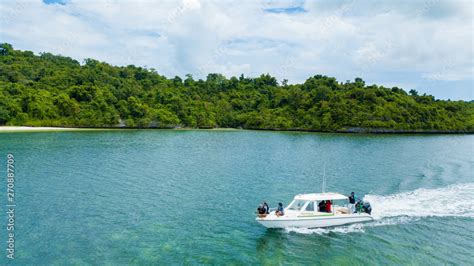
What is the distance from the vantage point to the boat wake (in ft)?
103

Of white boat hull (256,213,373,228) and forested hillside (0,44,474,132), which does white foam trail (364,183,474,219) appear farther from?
forested hillside (0,44,474,132)

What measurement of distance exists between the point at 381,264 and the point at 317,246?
4.64 metres

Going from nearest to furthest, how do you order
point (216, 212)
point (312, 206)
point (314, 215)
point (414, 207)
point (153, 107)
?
1. point (314, 215)
2. point (312, 206)
3. point (216, 212)
4. point (414, 207)
5. point (153, 107)

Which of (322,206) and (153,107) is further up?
(153,107)

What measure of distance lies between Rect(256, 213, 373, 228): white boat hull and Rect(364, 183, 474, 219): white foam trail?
12.2 feet

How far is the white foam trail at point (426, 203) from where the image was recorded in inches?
1382

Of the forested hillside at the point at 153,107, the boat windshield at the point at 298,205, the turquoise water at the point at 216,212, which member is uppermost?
the forested hillside at the point at 153,107

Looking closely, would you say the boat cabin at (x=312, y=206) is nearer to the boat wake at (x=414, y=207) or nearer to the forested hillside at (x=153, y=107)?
the boat wake at (x=414, y=207)

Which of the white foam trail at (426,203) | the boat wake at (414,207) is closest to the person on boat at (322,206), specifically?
the boat wake at (414,207)

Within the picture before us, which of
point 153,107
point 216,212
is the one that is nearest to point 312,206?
point 216,212

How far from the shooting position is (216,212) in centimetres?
3359

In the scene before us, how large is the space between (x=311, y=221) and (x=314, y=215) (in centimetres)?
57

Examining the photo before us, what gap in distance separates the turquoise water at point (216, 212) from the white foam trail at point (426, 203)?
13cm

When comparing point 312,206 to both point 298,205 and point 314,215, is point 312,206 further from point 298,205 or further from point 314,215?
point 298,205
